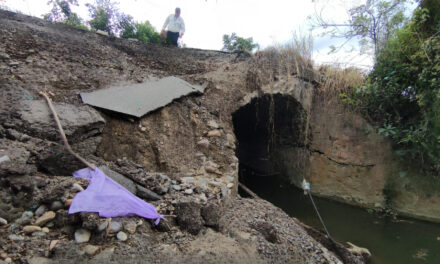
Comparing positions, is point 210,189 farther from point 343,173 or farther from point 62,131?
point 343,173

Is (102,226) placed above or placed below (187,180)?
below

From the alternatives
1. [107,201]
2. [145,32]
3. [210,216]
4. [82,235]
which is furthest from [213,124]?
[145,32]

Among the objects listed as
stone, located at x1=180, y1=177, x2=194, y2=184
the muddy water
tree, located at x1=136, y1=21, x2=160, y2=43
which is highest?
tree, located at x1=136, y1=21, x2=160, y2=43

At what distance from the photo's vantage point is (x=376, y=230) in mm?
4273

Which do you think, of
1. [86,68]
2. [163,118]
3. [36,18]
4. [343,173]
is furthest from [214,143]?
[36,18]

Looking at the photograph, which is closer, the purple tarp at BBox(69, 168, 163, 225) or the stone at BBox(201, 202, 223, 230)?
the purple tarp at BBox(69, 168, 163, 225)

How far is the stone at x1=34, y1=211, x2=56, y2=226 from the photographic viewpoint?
148 centimetres

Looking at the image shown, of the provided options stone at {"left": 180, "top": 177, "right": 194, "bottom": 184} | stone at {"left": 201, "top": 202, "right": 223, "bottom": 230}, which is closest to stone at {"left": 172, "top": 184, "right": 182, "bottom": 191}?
stone at {"left": 180, "top": 177, "right": 194, "bottom": 184}

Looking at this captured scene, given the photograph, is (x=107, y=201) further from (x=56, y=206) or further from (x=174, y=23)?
(x=174, y=23)

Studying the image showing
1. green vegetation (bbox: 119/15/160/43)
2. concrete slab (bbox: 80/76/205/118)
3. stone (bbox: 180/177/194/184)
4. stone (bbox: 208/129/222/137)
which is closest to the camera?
stone (bbox: 180/177/194/184)

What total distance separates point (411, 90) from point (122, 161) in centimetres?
480

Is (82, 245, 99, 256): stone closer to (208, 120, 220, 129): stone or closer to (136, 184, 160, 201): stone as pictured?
(136, 184, 160, 201): stone

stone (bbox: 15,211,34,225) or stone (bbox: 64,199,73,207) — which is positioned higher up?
stone (bbox: 64,199,73,207)

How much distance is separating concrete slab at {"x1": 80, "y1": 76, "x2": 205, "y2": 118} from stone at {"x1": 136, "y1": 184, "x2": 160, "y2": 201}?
1.12 meters
